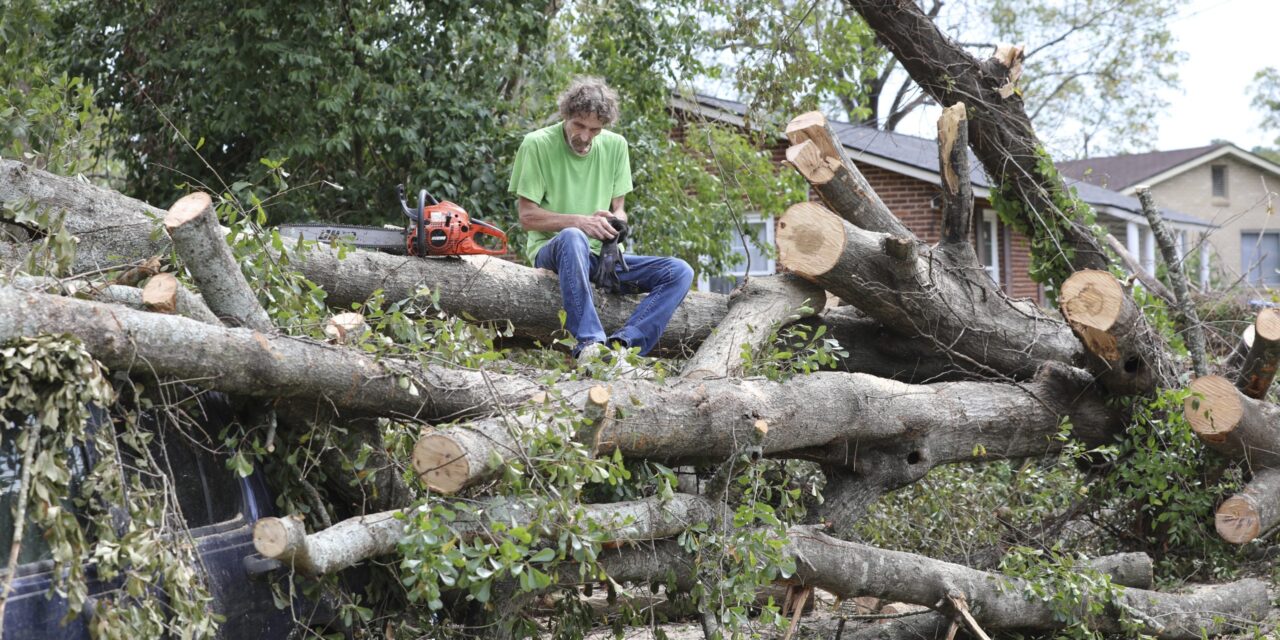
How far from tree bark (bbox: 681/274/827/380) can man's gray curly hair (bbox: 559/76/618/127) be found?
122 centimetres

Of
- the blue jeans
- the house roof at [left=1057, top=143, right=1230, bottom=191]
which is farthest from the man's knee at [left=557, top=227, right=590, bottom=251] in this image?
the house roof at [left=1057, top=143, right=1230, bottom=191]

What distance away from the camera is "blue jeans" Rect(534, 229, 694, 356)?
6023 mm

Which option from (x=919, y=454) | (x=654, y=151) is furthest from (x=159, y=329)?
(x=654, y=151)

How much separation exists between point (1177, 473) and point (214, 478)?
5463mm

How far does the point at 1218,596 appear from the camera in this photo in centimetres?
652

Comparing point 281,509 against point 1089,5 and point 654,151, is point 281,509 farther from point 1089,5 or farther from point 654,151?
point 1089,5

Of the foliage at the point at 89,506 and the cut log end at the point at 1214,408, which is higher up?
the foliage at the point at 89,506

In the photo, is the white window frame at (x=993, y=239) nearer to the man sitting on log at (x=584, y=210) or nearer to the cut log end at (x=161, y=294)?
the man sitting on log at (x=584, y=210)

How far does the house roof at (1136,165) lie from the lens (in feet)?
101

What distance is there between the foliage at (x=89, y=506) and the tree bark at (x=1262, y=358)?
6.05 meters

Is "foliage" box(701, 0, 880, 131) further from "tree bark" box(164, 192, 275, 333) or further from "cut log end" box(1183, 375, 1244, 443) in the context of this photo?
"tree bark" box(164, 192, 275, 333)

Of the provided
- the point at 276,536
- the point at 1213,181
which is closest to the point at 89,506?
the point at 276,536

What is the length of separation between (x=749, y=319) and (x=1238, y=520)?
2.98 m

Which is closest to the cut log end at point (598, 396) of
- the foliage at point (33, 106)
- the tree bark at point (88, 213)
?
the tree bark at point (88, 213)
